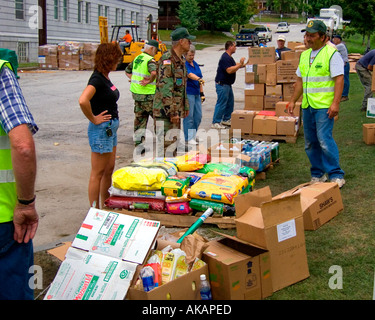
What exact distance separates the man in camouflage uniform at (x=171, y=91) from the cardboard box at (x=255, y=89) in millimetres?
4529

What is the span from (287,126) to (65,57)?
768 inches

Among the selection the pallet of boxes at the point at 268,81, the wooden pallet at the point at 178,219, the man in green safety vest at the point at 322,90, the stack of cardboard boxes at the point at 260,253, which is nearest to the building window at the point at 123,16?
the pallet of boxes at the point at 268,81

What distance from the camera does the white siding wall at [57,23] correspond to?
96.3 feet

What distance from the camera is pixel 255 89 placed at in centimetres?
1100

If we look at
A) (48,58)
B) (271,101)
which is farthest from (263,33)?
(271,101)

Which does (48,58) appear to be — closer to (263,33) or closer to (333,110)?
(333,110)

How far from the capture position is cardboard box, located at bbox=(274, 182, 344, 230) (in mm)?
4891

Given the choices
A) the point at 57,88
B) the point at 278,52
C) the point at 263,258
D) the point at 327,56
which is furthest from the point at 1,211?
the point at 57,88

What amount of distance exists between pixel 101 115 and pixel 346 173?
3.83 meters

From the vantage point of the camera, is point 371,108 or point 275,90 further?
point 275,90

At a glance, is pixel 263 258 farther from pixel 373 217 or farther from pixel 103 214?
pixel 373 217

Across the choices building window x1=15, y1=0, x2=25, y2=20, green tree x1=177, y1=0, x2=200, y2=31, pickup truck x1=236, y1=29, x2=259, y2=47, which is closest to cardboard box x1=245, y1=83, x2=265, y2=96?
building window x1=15, y1=0, x2=25, y2=20

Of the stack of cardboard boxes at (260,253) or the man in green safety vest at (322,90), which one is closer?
the stack of cardboard boxes at (260,253)

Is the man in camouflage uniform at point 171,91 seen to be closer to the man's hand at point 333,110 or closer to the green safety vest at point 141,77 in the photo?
the green safety vest at point 141,77
